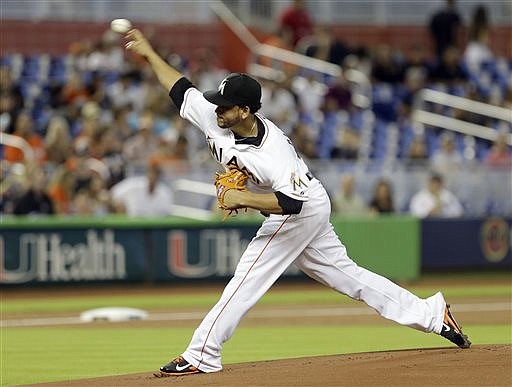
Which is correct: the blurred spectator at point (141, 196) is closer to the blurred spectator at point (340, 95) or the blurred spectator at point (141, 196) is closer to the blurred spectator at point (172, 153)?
the blurred spectator at point (172, 153)

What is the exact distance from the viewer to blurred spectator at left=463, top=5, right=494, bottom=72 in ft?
76.9

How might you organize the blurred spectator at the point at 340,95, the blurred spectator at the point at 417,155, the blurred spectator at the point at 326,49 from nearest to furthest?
the blurred spectator at the point at 417,155
the blurred spectator at the point at 340,95
the blurred spectator at the point at 326,49

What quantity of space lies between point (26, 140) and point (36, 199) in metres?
1.04

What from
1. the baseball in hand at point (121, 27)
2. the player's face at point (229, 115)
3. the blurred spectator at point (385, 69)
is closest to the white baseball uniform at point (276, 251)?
the player's face at point (229, 115)

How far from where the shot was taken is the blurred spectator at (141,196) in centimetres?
1641

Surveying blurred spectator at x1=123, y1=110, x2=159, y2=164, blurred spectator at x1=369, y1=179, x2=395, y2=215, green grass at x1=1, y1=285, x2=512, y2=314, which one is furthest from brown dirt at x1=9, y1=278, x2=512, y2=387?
blurred spectator at x1=123, y1=110, x2=159, y2=164

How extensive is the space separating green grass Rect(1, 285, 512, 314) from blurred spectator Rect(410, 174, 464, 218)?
4.63ft

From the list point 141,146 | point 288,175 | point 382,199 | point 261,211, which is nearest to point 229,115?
point 288,175

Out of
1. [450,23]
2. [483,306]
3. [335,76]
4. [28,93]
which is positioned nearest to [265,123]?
[483,306]

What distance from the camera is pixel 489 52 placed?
24.2m

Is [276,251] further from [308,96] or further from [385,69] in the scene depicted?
[385,69]

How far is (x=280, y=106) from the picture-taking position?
62.6ft

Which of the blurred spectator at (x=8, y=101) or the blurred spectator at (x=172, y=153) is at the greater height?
the blurred spectator at (x=8, y=101)

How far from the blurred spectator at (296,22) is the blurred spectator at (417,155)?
179 inches
